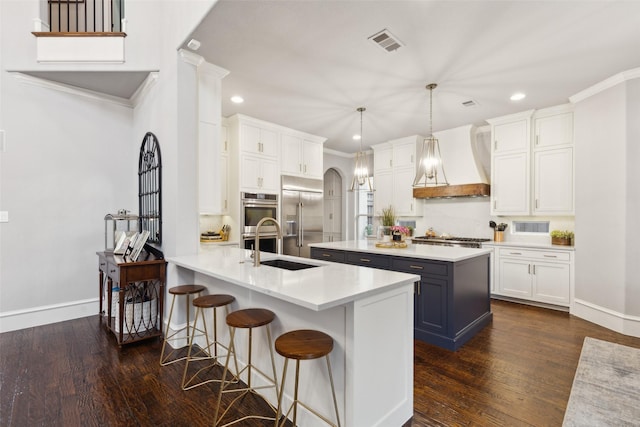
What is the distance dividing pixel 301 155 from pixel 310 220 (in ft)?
4.00

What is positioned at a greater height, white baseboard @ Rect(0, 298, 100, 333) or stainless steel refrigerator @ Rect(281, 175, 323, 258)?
stainless steel refrigerator @ Rect(281, 175, 323, 258)

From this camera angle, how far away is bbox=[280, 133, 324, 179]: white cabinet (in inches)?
206

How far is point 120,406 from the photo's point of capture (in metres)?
1.97

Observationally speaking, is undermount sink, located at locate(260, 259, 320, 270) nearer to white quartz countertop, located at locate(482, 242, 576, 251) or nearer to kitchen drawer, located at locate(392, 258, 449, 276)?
kitchen drawer, located at locate(392, 258, 449, 276)

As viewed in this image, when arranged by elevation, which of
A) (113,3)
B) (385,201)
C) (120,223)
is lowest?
(120,223)

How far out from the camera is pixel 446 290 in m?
2.85

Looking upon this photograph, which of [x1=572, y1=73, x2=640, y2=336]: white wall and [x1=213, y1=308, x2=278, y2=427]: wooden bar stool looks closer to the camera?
[x1=213, y1=308, x2=278, y2=427]: wooden bar stool

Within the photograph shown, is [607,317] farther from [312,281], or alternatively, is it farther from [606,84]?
[312,281]

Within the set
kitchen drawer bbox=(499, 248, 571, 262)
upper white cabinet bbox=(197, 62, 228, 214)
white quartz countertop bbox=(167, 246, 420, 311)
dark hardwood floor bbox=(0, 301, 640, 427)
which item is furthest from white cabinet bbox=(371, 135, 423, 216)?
white quartz countertop bbox=(167, 246, 420, 311)

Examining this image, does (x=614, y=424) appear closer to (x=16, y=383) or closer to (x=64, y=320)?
(x=16, y=383)

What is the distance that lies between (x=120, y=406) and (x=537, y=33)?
4.26 meters

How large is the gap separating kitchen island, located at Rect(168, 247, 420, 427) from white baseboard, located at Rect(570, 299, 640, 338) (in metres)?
3.09

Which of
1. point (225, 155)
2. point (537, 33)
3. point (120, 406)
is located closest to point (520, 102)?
point (537, 33)

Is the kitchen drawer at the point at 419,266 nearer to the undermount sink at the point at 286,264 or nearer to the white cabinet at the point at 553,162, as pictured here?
the undermount sink at the point at 286,264
